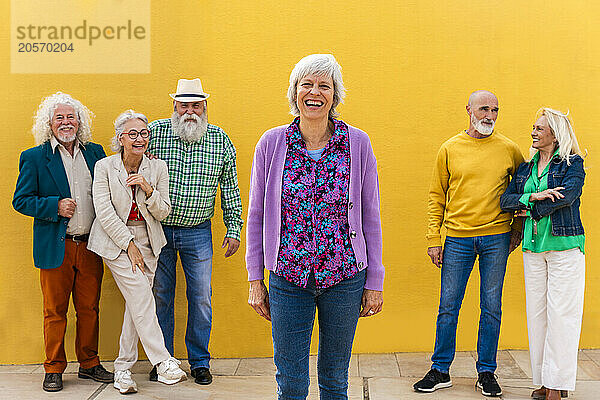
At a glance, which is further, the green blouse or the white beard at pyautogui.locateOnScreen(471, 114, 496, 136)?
the white beard at pyautogui.locateOnScreen(471, 114, 496, 136)

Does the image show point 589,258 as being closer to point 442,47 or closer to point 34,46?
point 442,47

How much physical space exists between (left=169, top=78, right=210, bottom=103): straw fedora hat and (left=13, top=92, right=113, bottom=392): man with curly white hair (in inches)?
23.7

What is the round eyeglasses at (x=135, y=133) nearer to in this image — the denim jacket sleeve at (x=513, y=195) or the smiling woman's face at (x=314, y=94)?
the smiling woman's face at (x=314, y=94)

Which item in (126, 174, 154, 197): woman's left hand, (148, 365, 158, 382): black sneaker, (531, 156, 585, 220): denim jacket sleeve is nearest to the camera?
(531, 156, 585, 220): denim jacket sleeve

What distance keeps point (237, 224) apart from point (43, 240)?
3.82 feet

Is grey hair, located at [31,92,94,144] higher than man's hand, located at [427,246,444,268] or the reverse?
higher

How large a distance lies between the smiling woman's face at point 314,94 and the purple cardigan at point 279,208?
0.48 ft

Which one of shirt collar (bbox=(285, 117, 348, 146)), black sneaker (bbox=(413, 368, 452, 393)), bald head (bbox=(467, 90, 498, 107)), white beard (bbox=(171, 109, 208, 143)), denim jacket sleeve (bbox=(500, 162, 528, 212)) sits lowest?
black sneaker (bbox=(413, 368, 452, 393))

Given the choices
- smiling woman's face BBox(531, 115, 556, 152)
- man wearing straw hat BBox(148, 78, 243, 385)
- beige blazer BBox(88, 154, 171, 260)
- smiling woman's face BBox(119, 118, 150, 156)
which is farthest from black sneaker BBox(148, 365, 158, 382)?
smiling woman's face BBox(531, 115, 556, 152)

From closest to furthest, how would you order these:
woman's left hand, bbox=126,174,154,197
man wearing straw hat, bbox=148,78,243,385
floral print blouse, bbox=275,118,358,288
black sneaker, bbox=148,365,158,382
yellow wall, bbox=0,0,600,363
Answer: floral print blouse, bbox=275,118,358,288 → woman's left hand, bbox=126,174,154,197 → man wearing straw hat, bbox=148,78,243,385 → black sneaker, bbox=148,365,158,382 → yellow wall, bbox=0,0,600,363

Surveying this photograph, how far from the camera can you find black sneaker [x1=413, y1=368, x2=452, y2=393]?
161 inches

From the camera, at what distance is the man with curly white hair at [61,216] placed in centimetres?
408

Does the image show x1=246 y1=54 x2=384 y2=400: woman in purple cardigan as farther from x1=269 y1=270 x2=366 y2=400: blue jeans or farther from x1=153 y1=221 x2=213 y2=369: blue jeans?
x1=153 y1=221 x2=213 y2=369: blue jeans

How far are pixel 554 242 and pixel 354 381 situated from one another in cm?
148
